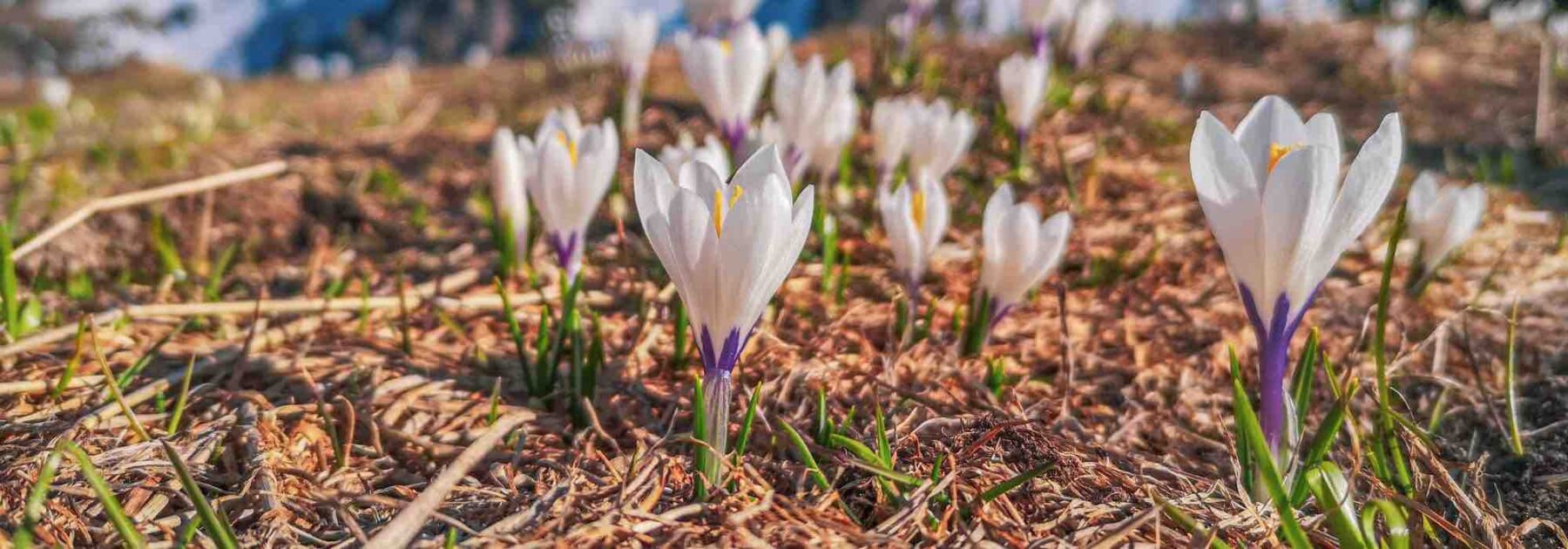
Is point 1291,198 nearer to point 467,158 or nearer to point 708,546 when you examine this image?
point 708,546

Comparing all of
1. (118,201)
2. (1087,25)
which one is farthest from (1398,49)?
(118,201)

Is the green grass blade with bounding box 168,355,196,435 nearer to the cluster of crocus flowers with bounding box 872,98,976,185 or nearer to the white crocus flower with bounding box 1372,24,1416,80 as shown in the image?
the cluster of crocus flowers with bounding box 872,98,976,185

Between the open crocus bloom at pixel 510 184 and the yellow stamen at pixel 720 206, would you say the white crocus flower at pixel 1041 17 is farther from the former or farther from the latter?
the yellow stamen at pixel 720 206

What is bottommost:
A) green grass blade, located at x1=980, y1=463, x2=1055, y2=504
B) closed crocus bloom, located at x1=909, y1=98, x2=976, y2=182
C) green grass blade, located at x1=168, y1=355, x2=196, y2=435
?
green grass blade, located at x1=980, y1=463, x2=1055, y2=504

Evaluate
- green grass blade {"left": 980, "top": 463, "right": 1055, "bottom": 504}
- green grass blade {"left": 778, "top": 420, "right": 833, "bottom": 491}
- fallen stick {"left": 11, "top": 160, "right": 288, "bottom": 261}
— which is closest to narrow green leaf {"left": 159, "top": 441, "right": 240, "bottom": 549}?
green grass blade {"left": 778, "top": 420, "right": 833, "bottom": 491}

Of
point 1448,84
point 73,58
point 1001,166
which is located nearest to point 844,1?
point 73,58

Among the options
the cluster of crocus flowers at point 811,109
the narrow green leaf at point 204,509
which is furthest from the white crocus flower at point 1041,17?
the narrow green leaf at point 204,509
